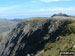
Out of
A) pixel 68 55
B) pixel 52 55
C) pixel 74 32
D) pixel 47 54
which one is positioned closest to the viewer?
pixel 68 55

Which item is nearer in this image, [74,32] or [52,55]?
[52,55]

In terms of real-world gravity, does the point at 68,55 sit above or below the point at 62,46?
above

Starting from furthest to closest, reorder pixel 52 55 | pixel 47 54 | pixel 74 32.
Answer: pixel 74 32, pixel 47 54, pixel 52 55

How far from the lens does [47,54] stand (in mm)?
156750

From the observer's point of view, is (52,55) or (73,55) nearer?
(73,55)

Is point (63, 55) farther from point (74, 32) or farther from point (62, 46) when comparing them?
point (74, 32)

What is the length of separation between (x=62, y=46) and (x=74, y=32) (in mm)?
37650

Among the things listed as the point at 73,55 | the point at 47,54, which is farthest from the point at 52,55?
the point at 73,55

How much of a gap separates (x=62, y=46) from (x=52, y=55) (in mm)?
19981

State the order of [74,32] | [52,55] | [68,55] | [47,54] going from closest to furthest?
[68,55]
[52,55]
[47,54]
[74,32]

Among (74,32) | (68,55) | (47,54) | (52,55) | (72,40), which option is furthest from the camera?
(74,32)

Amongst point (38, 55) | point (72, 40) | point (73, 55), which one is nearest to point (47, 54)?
point (38, 55)

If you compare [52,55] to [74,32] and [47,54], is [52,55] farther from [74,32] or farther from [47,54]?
[74,32]

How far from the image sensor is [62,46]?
16388cm
